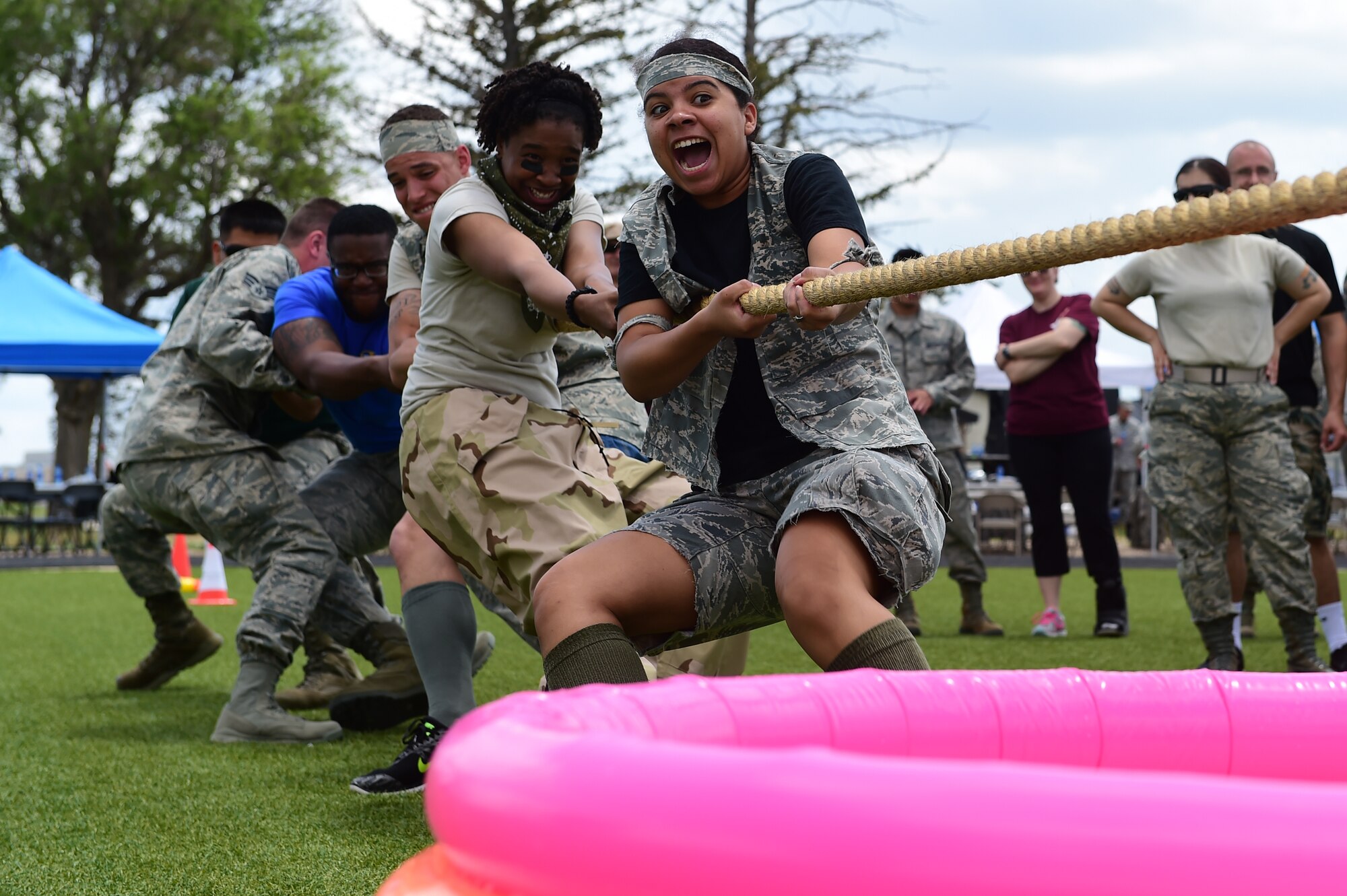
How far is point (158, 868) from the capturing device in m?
3.12

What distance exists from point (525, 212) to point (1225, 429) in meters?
3.36

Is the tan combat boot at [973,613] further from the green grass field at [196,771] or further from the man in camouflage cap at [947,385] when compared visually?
the green grass field at [196,771]

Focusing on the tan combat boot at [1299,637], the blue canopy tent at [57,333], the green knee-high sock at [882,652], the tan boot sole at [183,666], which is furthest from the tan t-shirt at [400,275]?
the blue canopy tent at [57,333]

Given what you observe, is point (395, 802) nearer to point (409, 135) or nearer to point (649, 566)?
point (649, 566)

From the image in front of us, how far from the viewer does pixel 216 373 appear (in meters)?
5.27

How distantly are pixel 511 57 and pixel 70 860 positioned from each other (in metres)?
17.2

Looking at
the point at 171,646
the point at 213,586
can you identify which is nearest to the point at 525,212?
the point at 171,646

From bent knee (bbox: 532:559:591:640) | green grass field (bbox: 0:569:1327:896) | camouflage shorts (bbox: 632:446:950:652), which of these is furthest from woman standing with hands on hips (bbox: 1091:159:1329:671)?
bent knee (bbox: 532:559:591:640)

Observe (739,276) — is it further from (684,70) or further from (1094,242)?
(1094,242)

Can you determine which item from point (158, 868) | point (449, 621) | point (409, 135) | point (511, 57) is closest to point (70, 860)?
point (158, 868)

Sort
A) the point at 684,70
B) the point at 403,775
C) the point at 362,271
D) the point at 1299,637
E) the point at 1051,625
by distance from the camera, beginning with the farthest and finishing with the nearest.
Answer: the point at 1051,625 < the point at 1299,637 < the point at 362,271 < the point at 403,775 < the point at 684,70

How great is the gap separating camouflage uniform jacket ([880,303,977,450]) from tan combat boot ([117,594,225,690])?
396 centimetres

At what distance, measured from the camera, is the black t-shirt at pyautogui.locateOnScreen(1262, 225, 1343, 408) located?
20.3 ft

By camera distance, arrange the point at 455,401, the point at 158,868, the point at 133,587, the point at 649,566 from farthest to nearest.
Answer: the point at 133,587, the point at 455,401, the point at 158,868, the point at 649,566
